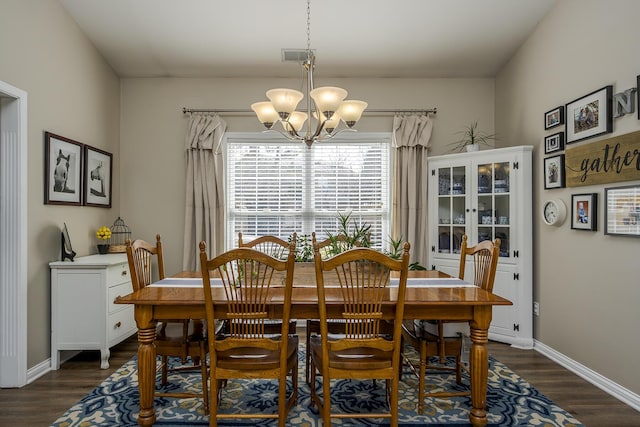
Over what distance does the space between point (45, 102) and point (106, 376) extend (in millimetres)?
2228

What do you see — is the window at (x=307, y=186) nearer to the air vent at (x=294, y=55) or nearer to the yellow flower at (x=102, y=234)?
the air vent at (x=294, y=55)

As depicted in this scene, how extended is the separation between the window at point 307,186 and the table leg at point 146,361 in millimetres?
2366

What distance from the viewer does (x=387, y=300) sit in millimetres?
2074

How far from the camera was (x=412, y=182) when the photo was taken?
432cm

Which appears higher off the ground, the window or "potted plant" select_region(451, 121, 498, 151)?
"potted plant" select_region(451, 121, 498, 151)

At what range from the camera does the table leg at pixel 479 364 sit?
7.13ft

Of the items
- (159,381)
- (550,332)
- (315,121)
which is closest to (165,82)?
(315,121)

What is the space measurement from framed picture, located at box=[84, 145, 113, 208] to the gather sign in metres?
4.31

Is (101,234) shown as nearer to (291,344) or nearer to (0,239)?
(0,239)

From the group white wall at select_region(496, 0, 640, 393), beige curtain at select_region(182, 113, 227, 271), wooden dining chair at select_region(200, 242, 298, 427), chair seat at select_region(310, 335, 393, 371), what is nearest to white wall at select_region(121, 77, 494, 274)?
beige curtain at select_region(182, 113, 227, 271)

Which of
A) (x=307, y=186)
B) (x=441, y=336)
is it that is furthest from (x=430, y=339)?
(x=307, y=186)

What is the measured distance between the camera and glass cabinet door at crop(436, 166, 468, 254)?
404 centimetres

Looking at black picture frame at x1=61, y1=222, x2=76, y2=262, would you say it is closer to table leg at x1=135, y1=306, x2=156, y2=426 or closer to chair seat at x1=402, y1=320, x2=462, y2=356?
table leg at x1=135, y1=306, x2=156, y2=426

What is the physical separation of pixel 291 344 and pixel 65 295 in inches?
82.3
